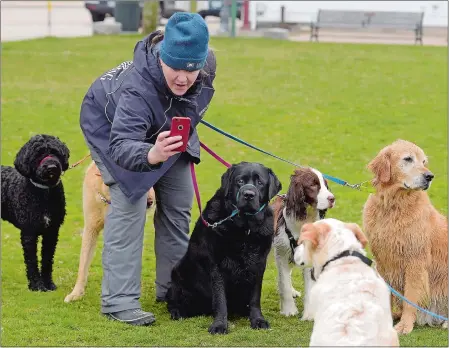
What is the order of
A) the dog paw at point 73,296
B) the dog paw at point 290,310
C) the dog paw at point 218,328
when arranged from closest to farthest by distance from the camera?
the dog paw at point 218,328 → the dog paw at point 290,310 → the dog paw at point 73,296

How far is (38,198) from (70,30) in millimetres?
25054

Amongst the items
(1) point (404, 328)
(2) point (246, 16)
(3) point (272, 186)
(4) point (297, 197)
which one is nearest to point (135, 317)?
(3) point (272, 186)

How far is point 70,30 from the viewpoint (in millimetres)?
32156

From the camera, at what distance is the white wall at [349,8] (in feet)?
112

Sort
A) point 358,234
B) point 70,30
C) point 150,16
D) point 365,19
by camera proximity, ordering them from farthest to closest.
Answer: point 365,19
point 70,30
point 150,16
point 358,234

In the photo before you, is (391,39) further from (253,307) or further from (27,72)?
(253,307)

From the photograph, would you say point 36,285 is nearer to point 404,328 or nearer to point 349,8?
point 404,328

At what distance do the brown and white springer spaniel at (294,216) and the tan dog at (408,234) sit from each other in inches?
16.6

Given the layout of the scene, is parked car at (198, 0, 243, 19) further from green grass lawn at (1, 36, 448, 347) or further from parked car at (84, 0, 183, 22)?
green grass lawn at (1, 36, 448, 347)

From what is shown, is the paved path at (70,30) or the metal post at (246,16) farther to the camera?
the metal post at (246,16)

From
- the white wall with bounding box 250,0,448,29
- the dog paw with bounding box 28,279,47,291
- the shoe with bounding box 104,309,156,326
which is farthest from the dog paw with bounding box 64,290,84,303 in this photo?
the white wall with bounding box 250,0,448,29

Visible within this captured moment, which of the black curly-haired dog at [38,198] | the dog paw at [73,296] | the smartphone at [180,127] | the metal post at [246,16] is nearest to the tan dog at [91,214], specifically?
the dog paw at [73,296]

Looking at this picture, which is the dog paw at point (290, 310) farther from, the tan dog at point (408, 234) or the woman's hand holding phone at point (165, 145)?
the woman's hand holding phone at point (165, 145)

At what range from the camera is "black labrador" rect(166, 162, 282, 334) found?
6.70m
